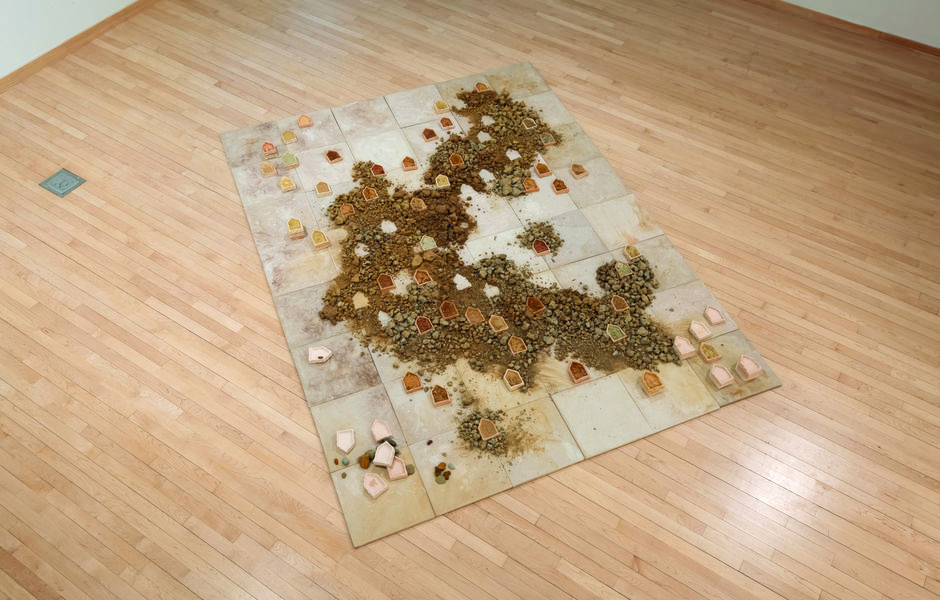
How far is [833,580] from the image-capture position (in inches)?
92.7

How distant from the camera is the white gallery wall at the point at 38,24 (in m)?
3.76

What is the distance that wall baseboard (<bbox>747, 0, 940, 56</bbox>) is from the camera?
4.46m

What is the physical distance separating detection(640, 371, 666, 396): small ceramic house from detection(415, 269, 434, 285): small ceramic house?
116cm

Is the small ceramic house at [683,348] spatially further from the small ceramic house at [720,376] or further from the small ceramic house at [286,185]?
the small ceramic house at [286,185]

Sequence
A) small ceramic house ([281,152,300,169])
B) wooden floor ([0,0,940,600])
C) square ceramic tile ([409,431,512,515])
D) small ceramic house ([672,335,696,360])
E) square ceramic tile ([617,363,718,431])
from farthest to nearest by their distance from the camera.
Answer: small ceramic house ([281,152,300,169]) < small ceramic house ([672,335,696,360]) < square ceramic tile ([617,363,718,431]) < square ceramic tile ([409,431,512,515]) < wooden floor ([0,0,940,600])

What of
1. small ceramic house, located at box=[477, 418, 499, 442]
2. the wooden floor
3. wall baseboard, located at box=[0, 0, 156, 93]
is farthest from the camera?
wall baseboard, located at box=[0, 0, 156, 93]

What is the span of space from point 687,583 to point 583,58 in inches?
138

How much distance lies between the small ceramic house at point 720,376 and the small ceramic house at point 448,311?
49.4 inches

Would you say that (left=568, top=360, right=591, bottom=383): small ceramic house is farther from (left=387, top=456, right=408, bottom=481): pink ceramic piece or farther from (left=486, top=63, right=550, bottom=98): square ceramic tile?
(left=486, top=63, right=550, bottom=98): square ceramic tile

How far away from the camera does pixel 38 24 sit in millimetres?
3904

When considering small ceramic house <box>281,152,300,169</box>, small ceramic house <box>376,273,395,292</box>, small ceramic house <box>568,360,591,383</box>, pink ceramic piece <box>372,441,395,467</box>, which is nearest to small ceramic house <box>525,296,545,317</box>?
small ceramic house <box>568,360,591,383</box>

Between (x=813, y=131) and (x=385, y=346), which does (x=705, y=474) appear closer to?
(x=385, y=346)

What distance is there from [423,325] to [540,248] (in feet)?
2.62

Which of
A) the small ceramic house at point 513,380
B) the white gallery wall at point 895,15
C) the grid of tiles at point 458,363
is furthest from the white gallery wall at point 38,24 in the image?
the white gallery wall at point 895,15
